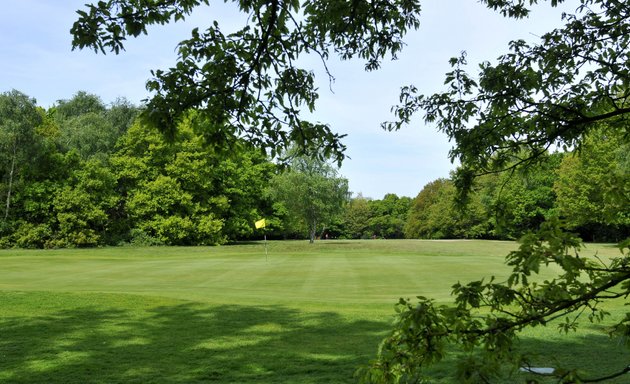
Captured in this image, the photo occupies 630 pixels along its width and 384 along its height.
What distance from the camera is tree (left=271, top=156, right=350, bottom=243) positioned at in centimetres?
5544

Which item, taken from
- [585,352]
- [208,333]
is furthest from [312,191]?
[585,352]

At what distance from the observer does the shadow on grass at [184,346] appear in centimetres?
566

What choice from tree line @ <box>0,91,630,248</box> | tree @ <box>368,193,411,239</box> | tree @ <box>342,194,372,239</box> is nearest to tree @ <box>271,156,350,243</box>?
tree line @ <box>0,91,630,248</box>

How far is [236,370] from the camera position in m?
5.88

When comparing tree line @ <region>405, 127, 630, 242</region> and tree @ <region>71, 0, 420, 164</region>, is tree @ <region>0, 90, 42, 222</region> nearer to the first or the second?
tree line @ <region>405, 127, 630, 242</region>

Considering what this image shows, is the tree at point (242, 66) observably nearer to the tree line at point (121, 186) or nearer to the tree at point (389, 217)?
the tree line at point (121, 186)

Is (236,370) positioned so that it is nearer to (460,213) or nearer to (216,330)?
(216,330)

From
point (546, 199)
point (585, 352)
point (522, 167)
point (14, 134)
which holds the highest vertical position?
point (14, 134)

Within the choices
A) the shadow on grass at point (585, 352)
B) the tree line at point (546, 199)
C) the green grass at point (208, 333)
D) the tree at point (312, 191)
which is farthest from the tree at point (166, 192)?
the shadow on grass at point (585, 352)

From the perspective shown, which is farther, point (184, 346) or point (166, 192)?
point (166, 192)

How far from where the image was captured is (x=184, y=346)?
7094mm

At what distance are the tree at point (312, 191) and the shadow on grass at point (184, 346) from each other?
4530cm

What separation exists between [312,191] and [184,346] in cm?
4889

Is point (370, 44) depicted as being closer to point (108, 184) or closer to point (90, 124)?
point (108, 184)
